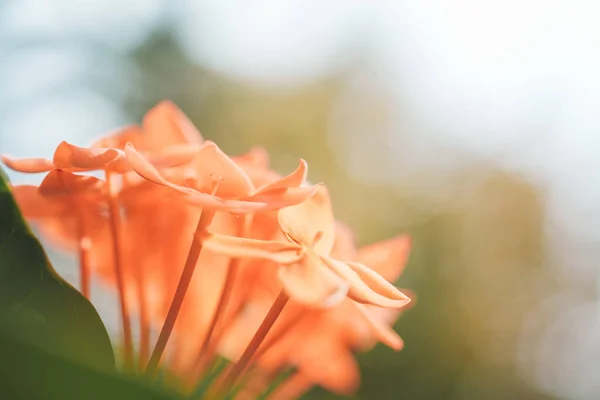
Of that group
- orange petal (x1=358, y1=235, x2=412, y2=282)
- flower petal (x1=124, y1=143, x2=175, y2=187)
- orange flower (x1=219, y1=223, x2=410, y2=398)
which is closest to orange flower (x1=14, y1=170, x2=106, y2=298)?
flower petal (x1=124, y1=143, x2=175, y2=187)

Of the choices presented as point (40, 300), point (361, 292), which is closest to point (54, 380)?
point (40, 300)

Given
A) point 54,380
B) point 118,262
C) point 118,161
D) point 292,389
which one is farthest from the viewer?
point 292,389

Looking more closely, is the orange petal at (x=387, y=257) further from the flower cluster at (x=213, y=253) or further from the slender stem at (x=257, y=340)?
the slender stem at (x=257, y=340)

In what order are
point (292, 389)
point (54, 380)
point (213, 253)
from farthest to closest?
point (292, 389)
point (213, 253)
point (54, 380)

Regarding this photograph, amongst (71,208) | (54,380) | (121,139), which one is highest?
(121,139)

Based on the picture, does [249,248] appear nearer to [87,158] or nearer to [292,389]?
[87,158]

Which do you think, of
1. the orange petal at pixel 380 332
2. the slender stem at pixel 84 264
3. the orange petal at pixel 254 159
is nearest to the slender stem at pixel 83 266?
the slender stem at pixel 84 264

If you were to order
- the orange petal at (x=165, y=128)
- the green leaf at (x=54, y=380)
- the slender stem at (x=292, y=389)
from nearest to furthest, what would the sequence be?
the green leaf at (x=54, y=380) < the orange petal at (x=165, y=128) < the slender stem at (x=292, y=389)
